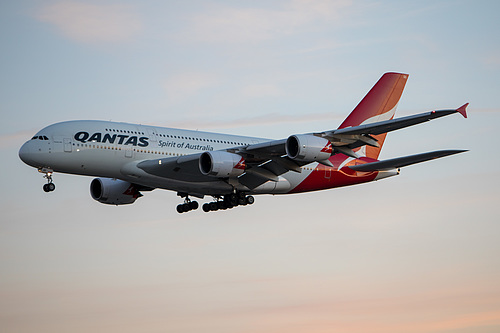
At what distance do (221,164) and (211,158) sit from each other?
2.13 ft

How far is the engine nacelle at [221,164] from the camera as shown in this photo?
152ft

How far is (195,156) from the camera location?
47375 mm

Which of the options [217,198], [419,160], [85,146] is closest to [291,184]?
[217,198]

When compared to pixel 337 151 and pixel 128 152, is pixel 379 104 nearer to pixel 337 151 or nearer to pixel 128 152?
pixel 337 151

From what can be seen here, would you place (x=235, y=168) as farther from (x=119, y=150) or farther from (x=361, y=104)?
(x=361, y=104)

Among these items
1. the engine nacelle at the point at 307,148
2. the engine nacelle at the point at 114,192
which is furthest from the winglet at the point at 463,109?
the engine nacelle at the point at 114,192

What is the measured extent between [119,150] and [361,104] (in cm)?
1824

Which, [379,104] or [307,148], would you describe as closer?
[307,148]

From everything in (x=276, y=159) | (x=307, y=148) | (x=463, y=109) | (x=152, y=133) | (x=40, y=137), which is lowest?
(x=463, y=109)

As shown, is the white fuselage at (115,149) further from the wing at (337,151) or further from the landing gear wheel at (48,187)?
the wing at (337,151)

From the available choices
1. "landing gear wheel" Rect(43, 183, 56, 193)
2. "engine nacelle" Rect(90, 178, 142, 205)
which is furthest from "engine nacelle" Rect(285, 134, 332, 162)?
"engine nacelle" Rect(90, 178, 142, 205)

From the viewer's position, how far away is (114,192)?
5553 centimetres

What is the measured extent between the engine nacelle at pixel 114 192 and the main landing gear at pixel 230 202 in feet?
17.3

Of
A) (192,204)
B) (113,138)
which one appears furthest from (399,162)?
(113,138)
